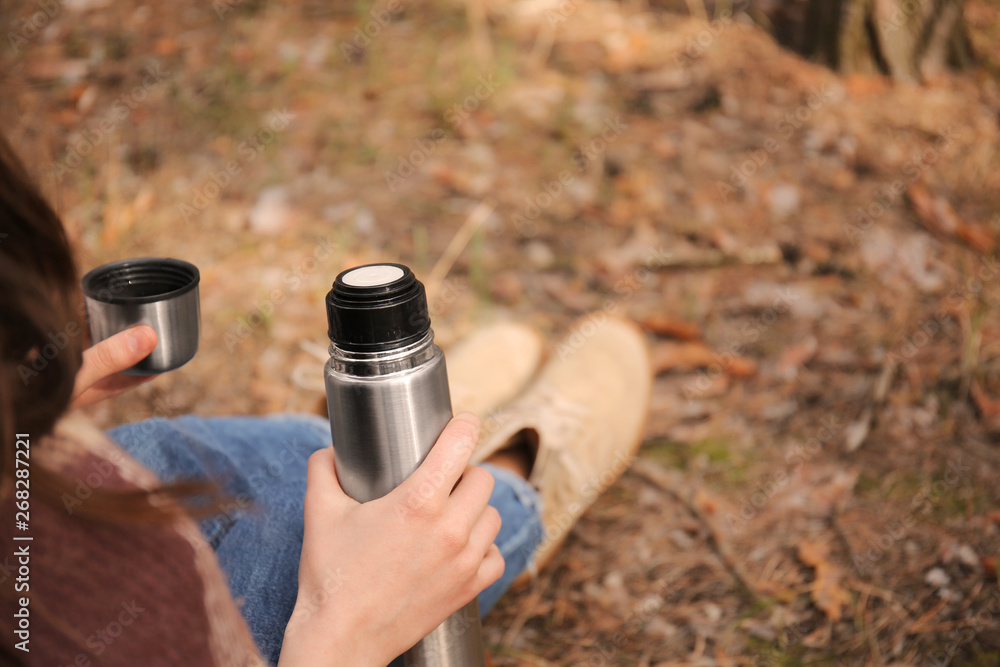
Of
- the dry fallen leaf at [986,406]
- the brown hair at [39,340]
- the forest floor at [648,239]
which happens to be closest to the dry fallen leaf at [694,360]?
the forest floor at [648,239]

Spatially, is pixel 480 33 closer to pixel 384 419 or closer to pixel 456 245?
pixel 456 245

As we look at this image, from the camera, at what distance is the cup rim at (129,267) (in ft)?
4.20

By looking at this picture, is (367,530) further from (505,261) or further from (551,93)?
(551,93)

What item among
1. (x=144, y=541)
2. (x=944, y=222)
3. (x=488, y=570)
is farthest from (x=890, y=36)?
(x=144, y=541)

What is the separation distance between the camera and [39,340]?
96 cm

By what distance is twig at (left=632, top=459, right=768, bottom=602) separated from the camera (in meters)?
1.80

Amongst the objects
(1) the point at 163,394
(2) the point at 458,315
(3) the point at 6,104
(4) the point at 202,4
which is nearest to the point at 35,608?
(1) the point at 163,394

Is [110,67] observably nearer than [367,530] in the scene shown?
No

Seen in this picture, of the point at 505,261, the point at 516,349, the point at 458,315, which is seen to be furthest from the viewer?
the point at 505,261

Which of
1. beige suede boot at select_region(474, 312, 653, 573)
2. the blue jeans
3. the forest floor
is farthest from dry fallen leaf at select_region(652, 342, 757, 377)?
the blue jeans

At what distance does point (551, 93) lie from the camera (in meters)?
3.61

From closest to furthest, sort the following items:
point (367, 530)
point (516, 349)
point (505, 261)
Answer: point (367, 530), point (516, 349), point (505, 261)

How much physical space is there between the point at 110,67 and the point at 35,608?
3.42 metres

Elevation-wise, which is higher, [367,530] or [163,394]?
[367,530]
